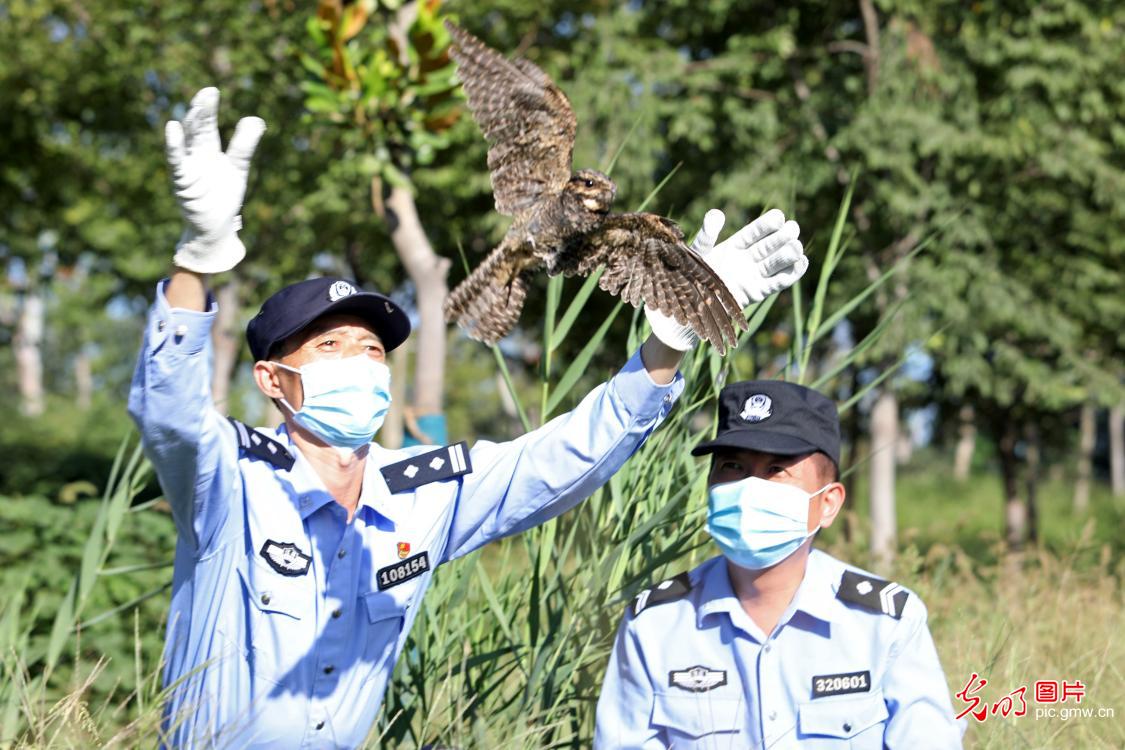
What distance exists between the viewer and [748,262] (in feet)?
7.34

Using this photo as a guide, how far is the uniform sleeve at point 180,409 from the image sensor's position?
1.87 meters

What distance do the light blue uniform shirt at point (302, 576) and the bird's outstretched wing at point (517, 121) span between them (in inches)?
33.8

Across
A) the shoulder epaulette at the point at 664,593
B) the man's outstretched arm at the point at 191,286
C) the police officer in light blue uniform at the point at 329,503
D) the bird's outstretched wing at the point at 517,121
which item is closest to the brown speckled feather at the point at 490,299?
the bird's outstretched wing at the point at 517,121

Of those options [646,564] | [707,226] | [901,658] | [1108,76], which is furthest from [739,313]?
[1108,76]

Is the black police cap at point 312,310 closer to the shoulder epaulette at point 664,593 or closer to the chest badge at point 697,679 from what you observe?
the shoulder epaulette at point 664,593

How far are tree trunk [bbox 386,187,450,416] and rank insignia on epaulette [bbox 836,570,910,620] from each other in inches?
171

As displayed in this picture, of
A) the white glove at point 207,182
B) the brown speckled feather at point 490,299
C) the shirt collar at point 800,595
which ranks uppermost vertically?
the brown speckled feather at point 490,299

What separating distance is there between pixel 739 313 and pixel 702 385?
3.55 ft

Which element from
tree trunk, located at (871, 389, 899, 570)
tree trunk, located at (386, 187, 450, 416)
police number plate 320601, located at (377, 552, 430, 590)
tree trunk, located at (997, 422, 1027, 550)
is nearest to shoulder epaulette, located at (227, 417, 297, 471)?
police number plate 320601, located at (377, 552, 430, 590)

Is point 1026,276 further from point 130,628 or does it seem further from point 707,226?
point 707,226

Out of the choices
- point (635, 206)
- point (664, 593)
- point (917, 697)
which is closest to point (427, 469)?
point (664, 593)

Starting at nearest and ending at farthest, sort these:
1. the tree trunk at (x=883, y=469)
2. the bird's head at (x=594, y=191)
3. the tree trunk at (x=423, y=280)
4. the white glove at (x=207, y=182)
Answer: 1. the white glove at (x=207, y=182)
2. the bird's head at (x=594, y=191)
3. the tree trunk at (x=423, y=280)
4. the tree trunk at (x=883, y=469)

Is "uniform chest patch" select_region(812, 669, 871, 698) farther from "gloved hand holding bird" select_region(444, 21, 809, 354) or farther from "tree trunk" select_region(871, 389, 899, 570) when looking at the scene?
"tree trunk" select_region(871, 389, 899, 570)

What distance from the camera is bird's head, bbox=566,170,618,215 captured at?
2.68 metres
